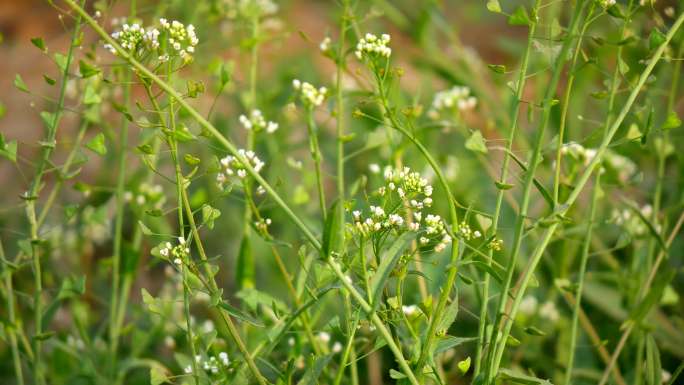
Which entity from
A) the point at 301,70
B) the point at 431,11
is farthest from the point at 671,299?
the point at 301,70

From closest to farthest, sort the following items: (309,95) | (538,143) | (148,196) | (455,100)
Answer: (538,143) → (309,95) → (148,196) → (455,100)

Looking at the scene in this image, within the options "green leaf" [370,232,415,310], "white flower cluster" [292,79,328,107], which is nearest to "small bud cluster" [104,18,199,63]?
"white flower cluster" [292,79,328,107]

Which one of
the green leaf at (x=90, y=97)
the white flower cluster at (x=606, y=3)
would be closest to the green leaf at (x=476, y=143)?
the white flower cluster at (x=606, y=3)

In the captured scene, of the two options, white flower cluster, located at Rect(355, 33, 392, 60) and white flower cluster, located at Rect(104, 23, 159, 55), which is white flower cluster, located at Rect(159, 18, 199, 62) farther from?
white flower cluster, located at Rect(355, 33, 392, 60)

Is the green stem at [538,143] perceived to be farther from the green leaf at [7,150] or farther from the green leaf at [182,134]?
the green leaf at [7,150]

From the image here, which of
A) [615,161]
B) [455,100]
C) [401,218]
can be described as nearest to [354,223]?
[401,218]

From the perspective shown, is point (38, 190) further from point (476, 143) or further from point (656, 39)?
point (656, 39)

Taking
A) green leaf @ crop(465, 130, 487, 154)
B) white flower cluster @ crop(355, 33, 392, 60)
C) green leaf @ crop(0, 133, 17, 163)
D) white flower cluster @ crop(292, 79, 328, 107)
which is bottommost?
green leaf @ crop(0, 133, 17, 163)
